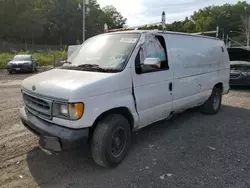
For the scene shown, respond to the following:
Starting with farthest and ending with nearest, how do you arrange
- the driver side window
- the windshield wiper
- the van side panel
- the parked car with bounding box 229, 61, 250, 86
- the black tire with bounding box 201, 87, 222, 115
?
the parked car with bounding box 229, 61, 250, 86, the black tire with bounding box 201, 87, 222, 115, the van side panel, the driver side window, the windshield wiper

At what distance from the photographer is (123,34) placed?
418 cm

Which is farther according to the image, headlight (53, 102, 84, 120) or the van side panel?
the van side panel

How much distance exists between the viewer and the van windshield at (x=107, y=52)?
12.1 ft

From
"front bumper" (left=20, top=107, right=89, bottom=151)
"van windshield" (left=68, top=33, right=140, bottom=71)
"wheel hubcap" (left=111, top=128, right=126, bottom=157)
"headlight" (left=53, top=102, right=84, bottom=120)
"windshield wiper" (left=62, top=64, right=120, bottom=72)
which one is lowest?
"wheel hubcap" (left=111, top=128, right=126, bottom=157)

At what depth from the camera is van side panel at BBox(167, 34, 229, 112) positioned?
4613 mm

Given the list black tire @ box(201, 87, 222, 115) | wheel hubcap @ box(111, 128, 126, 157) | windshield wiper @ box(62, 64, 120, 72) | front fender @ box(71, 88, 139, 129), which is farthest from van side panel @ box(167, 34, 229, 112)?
windshield wiper @ box(62, 64, 120, 72)

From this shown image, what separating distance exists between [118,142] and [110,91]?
0.87 meters

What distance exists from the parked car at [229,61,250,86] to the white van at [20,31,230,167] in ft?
18.4

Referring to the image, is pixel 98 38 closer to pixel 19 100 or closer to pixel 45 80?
pixel 45 80

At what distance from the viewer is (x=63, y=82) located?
326cm

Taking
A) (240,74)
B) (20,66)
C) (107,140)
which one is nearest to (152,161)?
(107,140)

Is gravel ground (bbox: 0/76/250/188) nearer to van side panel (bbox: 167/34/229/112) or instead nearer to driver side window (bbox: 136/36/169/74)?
van side panel (bbox: 167/34/229/112)

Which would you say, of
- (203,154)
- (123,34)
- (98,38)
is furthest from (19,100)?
(203,154)

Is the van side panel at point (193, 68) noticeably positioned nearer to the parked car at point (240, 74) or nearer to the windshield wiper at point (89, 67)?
the windshield wiper at point (89, 67)
